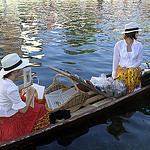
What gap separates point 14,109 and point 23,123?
0.38 m

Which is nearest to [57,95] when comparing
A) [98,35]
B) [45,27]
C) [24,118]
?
[24,118]

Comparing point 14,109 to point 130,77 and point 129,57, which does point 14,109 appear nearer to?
point 130,77

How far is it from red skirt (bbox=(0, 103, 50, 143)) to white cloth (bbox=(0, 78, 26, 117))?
0.15 meters

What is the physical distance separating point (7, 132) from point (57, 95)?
2202 millimetres

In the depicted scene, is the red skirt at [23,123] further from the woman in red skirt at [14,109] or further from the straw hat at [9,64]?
the straw hat at [9,64]

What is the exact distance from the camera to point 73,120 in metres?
4.45

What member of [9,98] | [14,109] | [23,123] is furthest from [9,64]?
[23,123]

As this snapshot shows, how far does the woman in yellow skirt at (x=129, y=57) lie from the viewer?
5.75 metres

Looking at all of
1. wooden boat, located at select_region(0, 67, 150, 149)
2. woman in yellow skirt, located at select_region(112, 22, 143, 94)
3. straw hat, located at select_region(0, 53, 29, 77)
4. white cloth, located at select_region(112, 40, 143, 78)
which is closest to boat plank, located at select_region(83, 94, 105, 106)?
wooden boat, located at select_region(0, 67, 150, 149)

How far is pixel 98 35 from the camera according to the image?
15.7 meters

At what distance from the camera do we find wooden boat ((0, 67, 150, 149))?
3724mm

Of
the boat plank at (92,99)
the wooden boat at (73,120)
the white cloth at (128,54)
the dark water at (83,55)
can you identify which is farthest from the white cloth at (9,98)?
the white cloth at (128,54)

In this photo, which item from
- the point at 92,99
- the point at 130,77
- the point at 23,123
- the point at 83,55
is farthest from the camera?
the point at 83,55

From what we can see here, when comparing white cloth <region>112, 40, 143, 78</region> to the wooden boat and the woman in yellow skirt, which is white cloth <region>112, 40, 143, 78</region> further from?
the wooden boat
